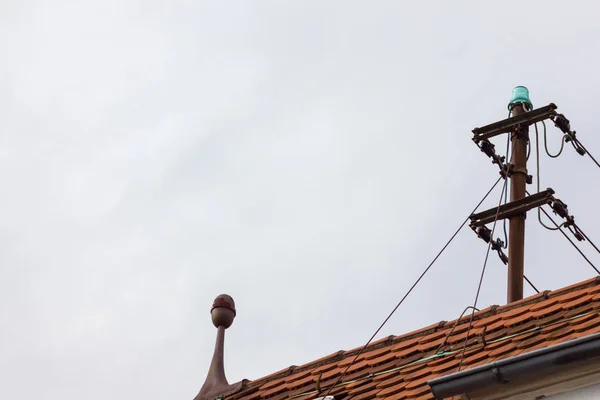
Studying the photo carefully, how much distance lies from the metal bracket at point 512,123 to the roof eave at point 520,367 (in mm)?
4474

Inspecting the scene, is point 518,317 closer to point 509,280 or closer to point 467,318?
point 467,318

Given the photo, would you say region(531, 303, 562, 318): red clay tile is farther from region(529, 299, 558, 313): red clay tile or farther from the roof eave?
the roof eave

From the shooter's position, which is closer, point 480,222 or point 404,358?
point 404,358

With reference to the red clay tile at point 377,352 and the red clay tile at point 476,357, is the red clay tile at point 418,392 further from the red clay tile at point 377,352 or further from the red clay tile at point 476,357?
the red clay tile at point 377,352

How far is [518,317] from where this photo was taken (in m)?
8.30

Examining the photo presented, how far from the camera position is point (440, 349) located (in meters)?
8.50

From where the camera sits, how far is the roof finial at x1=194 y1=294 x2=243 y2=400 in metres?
10.2

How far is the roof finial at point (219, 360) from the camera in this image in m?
10.2

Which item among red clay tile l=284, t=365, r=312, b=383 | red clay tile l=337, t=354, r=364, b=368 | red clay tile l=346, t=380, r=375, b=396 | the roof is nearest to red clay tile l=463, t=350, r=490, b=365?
the roof

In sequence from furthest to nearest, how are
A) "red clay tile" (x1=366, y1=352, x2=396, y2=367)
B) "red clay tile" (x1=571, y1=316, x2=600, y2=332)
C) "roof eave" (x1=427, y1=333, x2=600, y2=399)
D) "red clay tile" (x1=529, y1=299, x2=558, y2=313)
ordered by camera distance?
"red clay tile" (x1=366, y1=352, x2=396, y2=367), "red clay tile" (x1=529, y1=299, x2=558, y2=313), "red clay tile" (x1=571, y1=316, x2=600, y2=332), "roof eave" (x1=427, y1=333, x2=600, y2=399)

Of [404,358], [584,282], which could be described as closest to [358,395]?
[404,358]

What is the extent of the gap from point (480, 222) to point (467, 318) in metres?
1.99

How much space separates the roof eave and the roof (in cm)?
88

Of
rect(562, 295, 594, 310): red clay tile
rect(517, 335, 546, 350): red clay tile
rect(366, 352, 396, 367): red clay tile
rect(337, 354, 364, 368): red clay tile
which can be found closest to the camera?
rect(517, 335, 546, 350): red clay tile
